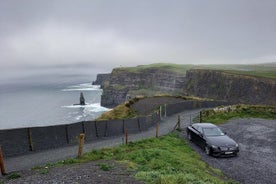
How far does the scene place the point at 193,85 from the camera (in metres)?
118

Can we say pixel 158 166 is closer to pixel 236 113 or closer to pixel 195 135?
pixel 195 135

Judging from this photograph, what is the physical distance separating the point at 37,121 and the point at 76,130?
93.6 metres

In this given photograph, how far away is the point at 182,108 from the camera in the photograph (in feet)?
140

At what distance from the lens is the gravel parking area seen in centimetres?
1519

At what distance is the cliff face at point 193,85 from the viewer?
77800 mm

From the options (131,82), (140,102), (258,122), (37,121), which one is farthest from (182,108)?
(131,82)

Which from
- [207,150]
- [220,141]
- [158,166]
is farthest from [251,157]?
[158,166]

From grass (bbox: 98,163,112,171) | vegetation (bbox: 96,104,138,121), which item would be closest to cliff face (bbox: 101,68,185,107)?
vegetation (bbox: 96,104,138,121)

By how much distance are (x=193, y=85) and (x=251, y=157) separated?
10092 cm

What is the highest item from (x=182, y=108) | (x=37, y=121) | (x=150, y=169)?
(x=150, y=169)

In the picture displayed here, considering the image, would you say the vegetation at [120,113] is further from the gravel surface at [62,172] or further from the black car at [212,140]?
the gravel surface at [62,172]

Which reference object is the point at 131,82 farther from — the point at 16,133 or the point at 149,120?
the point at 16,133

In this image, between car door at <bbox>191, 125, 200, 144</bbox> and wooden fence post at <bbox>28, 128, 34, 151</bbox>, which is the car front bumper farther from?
wooden fence post at <bbox>28, 128, 34, 151</bbox>

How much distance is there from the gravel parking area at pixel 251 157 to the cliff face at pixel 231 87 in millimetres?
47009
